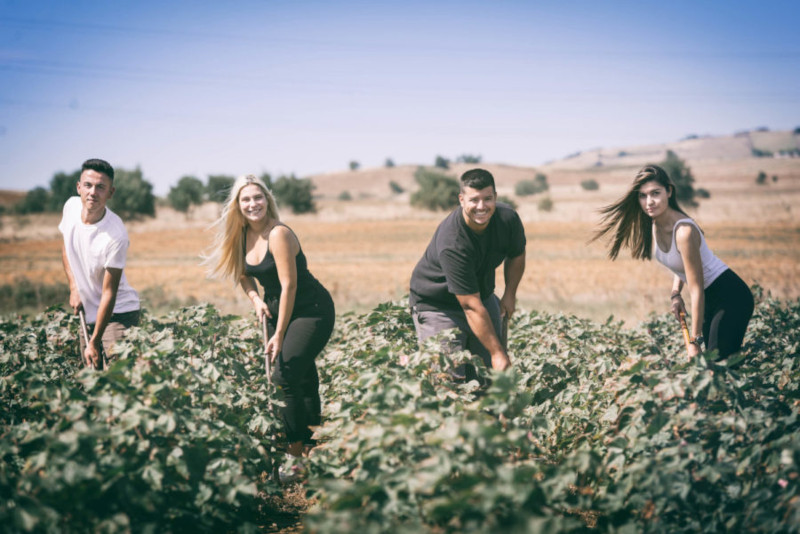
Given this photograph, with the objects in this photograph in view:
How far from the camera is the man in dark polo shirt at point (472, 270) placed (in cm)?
365

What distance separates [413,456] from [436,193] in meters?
54.7

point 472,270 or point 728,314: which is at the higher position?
point 472,270

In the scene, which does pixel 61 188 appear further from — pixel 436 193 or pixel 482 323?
pixel 482 323

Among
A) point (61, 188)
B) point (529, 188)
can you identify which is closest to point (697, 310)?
point (61, 188)

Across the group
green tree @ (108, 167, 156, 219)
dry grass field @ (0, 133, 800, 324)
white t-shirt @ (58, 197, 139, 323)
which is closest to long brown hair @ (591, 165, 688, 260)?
dry grass field @ (0, 133, 800, 324)

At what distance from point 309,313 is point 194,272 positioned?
15083mm

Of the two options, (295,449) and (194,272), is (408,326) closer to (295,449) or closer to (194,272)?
(295,449)

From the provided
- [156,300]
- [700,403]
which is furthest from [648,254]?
[156,300]

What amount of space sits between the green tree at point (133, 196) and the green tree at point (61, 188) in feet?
15.1

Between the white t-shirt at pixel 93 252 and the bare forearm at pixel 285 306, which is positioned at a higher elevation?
the white t-shirt at pixel 93 252

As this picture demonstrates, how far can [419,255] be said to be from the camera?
2359cm

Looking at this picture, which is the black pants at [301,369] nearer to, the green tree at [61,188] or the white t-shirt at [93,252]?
the white t-shirt at [93,252]

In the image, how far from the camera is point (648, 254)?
4.55 meters

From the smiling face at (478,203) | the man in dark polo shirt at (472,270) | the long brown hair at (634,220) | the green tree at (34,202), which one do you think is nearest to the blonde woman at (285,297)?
the man in dark polo shirt at (472,270)
